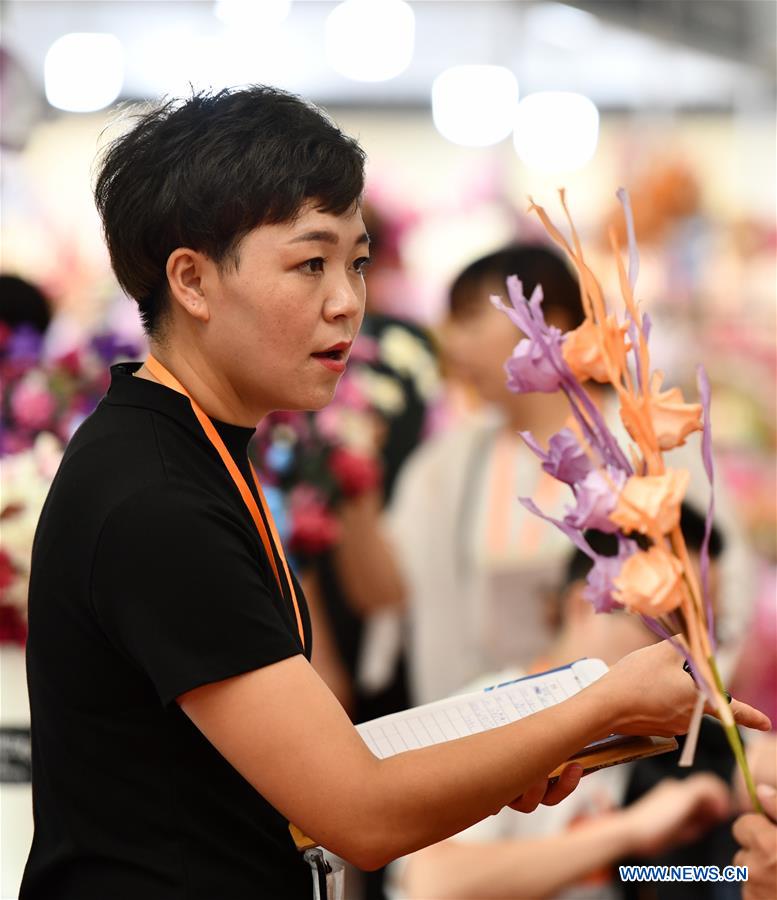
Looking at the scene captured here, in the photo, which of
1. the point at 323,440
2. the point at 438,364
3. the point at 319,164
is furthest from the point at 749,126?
the point at 319,164

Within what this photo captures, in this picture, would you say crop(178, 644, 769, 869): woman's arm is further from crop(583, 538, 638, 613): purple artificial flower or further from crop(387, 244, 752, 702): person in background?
crop(387, 244, 752, 702): person in background

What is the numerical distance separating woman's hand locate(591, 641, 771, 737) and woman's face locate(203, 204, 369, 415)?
33cm

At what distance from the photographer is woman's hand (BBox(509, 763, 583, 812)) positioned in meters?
1.13

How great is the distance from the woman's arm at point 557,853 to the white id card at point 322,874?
1080 millimetres

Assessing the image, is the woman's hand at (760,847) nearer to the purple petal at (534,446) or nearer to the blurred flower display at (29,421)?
the purple petal at (534,446)

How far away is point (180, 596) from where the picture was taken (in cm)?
96

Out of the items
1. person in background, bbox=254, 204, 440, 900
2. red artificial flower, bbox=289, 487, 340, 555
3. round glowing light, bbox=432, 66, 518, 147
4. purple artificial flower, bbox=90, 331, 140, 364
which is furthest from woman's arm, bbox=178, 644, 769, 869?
round glowing light, bbox=432, 66, 518, 147

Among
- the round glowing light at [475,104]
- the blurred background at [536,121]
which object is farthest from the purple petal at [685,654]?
the round glowing light at [475,104]

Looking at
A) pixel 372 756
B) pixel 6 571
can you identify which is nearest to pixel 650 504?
pixel 372 756

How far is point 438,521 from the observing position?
3215 mm

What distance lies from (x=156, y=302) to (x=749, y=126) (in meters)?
5.23

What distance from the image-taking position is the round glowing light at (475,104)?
5230mm

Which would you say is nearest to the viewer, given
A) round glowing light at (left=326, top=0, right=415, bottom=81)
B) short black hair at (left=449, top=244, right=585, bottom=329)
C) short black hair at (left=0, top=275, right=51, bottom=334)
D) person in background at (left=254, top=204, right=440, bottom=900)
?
short black hair at (left=0, top=275, right=51, bottom=334)

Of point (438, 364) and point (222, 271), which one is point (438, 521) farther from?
point (222, 271)
